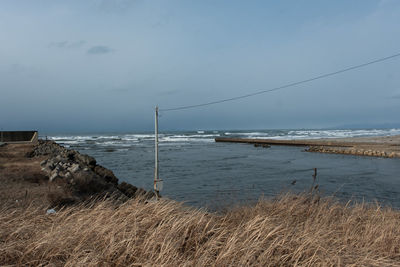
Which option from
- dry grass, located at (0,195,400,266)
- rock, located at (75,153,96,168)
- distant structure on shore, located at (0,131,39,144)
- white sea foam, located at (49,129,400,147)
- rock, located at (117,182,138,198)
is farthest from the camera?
white sea foam, located at (49,129,400,147)

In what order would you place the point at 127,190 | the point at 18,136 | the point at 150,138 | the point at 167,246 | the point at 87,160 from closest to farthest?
the point at 167,246
the point at 127,190
the point at 87,160
the point at 18,136
the point at 150,138

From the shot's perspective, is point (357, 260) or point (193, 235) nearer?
point (357, 260)

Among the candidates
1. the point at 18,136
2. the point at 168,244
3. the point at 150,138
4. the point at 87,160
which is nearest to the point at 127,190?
the point at 87,160

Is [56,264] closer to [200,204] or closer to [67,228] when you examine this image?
[67,228]

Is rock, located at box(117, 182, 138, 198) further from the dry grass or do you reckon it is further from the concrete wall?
the concrete wall

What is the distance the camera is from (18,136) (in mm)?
31578

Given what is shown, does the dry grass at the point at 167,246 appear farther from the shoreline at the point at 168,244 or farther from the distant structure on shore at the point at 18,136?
the distant structure on shore at the point at 18,136

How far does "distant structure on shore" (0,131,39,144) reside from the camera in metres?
29.5

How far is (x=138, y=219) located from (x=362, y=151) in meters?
32.5

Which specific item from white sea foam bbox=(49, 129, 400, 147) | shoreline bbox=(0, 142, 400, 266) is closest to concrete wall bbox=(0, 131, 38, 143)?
white sea foam bbox=(49, 129, 400, 147)

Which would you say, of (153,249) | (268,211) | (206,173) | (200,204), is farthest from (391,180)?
(153,249)

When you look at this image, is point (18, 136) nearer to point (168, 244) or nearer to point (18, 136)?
point (18, 136)

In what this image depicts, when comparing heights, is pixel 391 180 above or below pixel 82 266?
below

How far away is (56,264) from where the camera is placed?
9.50 ft
